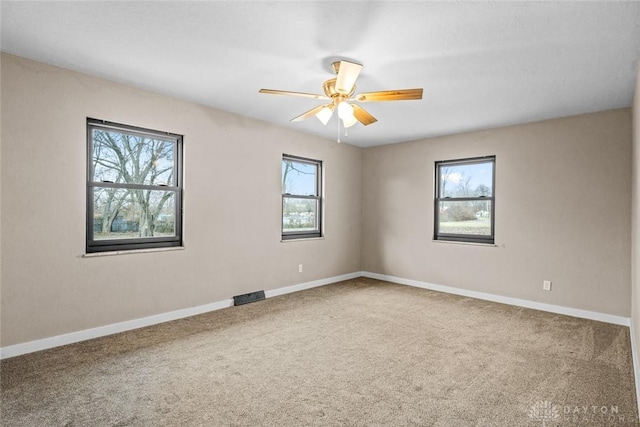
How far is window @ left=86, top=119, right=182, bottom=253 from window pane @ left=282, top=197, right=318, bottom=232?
1.68 metres

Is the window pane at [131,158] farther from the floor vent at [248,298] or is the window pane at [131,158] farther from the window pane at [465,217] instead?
the window pane at [465,217]

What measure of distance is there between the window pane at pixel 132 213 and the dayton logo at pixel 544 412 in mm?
3622

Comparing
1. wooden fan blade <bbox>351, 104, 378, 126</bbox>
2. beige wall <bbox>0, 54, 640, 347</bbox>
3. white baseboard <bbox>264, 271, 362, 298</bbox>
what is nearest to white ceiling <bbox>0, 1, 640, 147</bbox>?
wooden fan blade <bbox>351, 104, 378, 126</bbox>

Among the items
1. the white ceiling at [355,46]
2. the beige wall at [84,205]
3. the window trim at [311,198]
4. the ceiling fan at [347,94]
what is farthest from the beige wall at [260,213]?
the ceiling fan at [347,94]

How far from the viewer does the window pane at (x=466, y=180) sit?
495 centimetres

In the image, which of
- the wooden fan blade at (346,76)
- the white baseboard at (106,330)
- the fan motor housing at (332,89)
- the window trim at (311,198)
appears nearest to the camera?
the wooden fan blade at (346,76)

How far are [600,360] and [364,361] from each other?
1.98 m

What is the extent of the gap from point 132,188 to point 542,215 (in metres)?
4.85

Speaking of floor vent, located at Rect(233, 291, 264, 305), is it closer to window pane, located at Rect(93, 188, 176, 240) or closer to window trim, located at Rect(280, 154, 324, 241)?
window trim, located at Rect(280, 154, 324, 241)

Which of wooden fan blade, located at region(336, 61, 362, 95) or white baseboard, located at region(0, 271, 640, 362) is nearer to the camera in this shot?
wooden fan blade, located at region(336, 61, 362, 95)

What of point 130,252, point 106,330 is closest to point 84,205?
point 130,252

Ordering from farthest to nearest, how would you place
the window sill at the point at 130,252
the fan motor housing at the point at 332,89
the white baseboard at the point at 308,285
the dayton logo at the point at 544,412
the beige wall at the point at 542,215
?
the white baseboard at the point at 308,285
the beige wall at the point at 542,215
the window sill at the point at 130,252
the fan motor housing at the point at 332,89
the dayton logo at the point at 544,412

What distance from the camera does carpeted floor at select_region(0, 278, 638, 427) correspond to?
2.05m

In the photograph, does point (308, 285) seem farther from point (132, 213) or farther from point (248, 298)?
point (132, 213)
